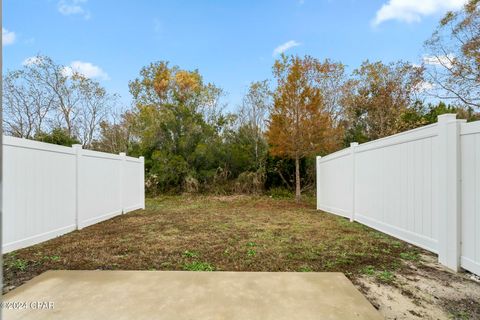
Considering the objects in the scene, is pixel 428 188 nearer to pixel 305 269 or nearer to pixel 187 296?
pixel 305 269

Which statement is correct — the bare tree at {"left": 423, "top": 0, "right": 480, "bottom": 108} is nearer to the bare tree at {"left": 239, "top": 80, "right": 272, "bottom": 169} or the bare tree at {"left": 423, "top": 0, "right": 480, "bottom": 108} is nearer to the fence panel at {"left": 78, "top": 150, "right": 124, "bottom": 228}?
the bare tree at {"left": 239, "top": 80, "right": 272, "bottom": 169}

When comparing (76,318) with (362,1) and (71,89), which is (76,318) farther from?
(71,89)

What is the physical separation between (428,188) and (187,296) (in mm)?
3011

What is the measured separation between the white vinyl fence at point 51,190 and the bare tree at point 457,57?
10.4 metres

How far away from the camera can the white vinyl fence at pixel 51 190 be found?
3369 millimetres

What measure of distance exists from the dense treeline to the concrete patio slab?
22.2 ft

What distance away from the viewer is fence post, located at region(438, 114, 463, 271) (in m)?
2.75

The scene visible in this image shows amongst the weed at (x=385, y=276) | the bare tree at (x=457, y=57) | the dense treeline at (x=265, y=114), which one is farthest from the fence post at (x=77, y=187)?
the bare tree at (x=457, y=57)

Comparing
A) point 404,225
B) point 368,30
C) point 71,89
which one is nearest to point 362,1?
point 368,30

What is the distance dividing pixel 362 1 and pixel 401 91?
483cm

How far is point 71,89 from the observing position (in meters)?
13.1

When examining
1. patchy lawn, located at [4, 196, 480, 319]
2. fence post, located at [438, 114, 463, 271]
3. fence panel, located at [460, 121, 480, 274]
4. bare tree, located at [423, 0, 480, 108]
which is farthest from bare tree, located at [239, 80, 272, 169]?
fence panel, located at [460, 121, 480, 274]

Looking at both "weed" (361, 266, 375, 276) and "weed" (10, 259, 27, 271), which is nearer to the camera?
"weed" (361, 266, 375, 276)

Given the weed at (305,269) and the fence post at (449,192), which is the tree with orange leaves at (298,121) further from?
the weed at (305,269)
